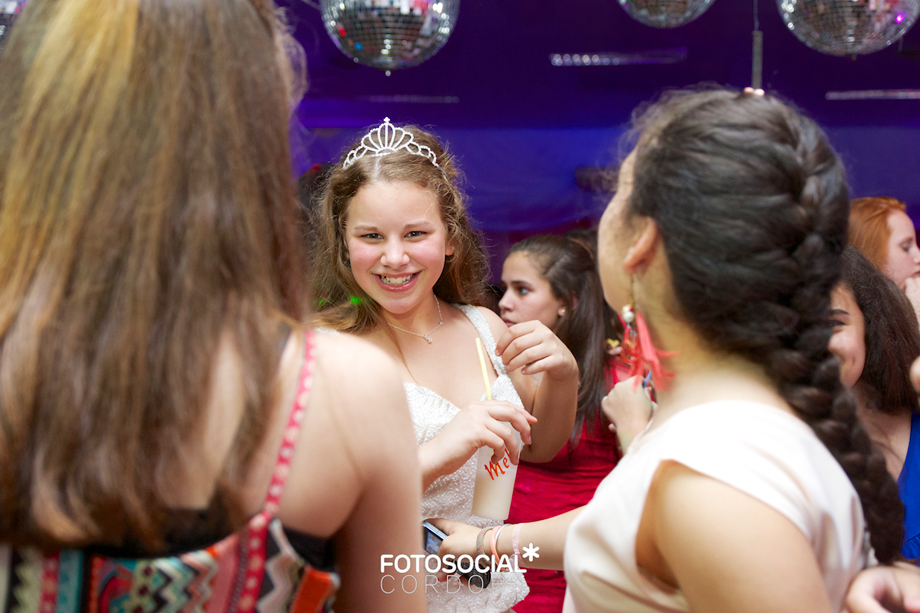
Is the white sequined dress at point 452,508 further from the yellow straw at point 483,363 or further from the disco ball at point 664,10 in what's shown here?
the disco ball at point 664,10

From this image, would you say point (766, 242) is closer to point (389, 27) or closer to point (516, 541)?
point (516, 541)

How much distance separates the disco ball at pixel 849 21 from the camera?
7.19 feet

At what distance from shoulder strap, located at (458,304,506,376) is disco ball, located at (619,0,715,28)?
4.05 ft

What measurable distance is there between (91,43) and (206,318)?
11.2 inches

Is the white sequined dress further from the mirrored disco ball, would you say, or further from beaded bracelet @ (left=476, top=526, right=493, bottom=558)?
the mirrored disco ball

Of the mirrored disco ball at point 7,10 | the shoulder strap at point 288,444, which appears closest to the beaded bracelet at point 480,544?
the shoulder strap at point 288,444

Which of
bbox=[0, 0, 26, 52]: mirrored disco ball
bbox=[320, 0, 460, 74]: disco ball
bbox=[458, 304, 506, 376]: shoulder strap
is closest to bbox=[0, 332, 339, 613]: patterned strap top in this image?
bbox=[458, 304, 506, 376]: shoulder strap

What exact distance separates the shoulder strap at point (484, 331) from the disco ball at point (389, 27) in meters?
0.86

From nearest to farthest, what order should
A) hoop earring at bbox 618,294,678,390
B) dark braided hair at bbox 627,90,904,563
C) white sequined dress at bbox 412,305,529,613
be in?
dark braided hair at bbox 627,90,904,563
hoop earring at bbox 618,294,678,390
white sequined dress at bbox 412,305,529,613

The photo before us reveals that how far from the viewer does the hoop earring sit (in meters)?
0.97

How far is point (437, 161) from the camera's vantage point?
6.37 feet

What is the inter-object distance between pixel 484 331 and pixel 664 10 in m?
1.35

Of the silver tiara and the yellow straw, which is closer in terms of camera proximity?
the yellow straw

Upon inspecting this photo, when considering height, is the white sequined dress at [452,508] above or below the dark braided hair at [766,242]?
below
